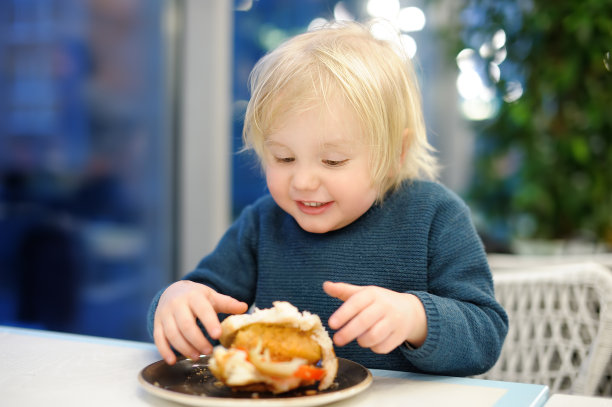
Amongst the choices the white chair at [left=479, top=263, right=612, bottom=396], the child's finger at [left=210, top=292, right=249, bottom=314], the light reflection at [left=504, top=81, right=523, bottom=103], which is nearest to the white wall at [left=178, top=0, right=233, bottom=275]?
the light reflection at [left=504, top=81, right=523, bottom=103]

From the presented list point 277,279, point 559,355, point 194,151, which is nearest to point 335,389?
point 277,279

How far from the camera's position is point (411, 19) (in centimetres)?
398

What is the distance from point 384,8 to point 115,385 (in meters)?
3.51

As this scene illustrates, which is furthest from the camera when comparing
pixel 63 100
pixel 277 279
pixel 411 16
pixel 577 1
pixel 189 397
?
pixel 411 16

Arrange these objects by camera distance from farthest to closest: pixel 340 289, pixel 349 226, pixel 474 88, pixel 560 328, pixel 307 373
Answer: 1. pixel 474 88
2. pixel 560 328
3. pixel 349 226
4. pixel 340 289
5. pixel 307 373

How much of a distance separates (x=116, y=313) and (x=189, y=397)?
1.89 metres

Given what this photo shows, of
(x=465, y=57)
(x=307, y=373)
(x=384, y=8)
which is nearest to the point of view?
(x=307, y=373)

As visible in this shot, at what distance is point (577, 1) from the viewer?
233 cm

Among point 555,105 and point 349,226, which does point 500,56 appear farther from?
point 349,226

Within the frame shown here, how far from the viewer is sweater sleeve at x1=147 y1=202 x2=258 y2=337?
1084mm

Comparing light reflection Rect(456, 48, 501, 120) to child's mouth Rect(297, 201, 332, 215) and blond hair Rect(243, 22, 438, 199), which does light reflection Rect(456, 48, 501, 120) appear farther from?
child's mouth Rect(297, 201, 332, 215)

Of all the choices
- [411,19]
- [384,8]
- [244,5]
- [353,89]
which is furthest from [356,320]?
[411,19]

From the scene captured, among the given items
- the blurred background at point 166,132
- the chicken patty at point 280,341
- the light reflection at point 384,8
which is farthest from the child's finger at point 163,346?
the light reflection at point 384,8

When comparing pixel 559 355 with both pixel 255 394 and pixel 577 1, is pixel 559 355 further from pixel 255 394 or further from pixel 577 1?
pixel 577 1
